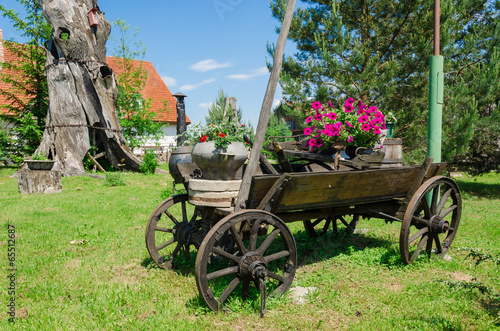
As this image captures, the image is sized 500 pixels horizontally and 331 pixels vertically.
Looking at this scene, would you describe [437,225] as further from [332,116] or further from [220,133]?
[220,133]

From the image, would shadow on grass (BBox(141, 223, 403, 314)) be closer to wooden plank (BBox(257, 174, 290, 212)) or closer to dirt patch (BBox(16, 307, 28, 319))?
wooden plank (BBox(257, 174, 290, 212))

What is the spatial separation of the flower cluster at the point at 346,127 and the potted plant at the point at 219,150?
36.5 inches

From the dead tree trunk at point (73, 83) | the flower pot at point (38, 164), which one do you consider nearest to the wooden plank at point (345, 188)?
the flower pot at point (38, 164)

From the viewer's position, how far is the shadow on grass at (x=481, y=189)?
9110 millimetres

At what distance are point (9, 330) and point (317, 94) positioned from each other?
898cm

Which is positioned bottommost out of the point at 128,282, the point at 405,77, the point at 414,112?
the point at 128,282

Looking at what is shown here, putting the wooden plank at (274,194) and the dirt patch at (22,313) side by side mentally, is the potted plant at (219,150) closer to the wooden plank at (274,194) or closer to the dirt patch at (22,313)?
the wooden plank at (274,194)

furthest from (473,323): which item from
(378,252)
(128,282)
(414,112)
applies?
(414,112)

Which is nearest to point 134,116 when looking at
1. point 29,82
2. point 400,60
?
point 29,82

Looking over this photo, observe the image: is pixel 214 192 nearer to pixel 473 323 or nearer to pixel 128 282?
pixel 128 282

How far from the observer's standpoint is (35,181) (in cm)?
912

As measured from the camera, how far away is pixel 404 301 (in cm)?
305

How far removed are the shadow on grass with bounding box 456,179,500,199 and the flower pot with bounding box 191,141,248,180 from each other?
313 inches

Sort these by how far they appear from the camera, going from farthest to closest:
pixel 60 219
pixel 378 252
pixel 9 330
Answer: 1. pixel 60 219
2. pixel 378 252
3. pixel 9 330
